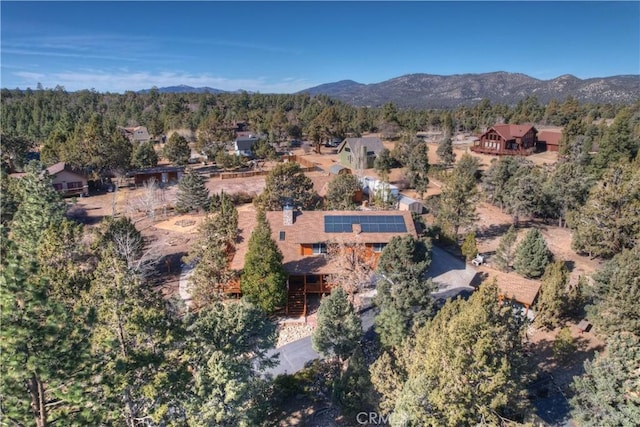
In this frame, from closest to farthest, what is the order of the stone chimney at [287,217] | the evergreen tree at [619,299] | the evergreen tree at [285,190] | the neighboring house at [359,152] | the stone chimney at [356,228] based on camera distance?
the evergreen tree at [619,299] → the stone chimney at [356,228] → the stone chimney at [287,217] → the evergreen tree at [285,190] → the neighboring house at [359,152]

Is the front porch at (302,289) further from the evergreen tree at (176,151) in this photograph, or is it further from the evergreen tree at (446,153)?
the evergreen tree at (176,151)

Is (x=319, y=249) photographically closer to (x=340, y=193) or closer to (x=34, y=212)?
(x=340, y=193)

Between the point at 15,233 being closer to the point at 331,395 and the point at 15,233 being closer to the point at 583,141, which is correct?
the point at 331,395

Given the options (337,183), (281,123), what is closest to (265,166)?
(281,123)

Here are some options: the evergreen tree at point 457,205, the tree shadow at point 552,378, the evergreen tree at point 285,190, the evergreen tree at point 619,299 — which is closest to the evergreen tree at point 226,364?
the tree shadow at point 552,378

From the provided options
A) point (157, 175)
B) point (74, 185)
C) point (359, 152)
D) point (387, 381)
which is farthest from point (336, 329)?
point (157, 175)

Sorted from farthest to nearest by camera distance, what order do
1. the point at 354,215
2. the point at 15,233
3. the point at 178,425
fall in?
the point at 354,215, the point at 15,233, the point at 178,425
